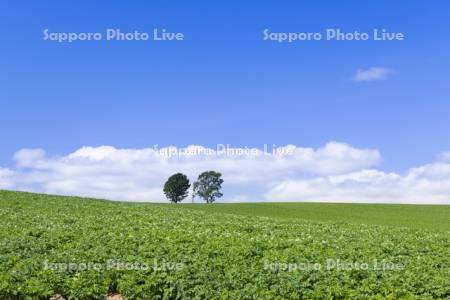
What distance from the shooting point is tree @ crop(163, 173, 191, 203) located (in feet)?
349

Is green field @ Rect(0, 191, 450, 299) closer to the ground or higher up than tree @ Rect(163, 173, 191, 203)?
closer to the ground

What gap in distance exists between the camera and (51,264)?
49.1 feet

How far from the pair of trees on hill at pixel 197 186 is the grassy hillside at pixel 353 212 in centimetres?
3172

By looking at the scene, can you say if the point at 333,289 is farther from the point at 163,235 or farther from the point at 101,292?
the point at 163,235

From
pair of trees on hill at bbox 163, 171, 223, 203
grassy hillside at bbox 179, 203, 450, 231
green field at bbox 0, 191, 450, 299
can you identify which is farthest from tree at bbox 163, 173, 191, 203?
green field at bbox 0, 191, 450, 299

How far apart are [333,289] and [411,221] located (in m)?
47.6

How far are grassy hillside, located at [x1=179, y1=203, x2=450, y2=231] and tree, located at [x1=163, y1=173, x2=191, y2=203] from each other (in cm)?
3194

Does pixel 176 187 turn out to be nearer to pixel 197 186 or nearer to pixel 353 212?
pixel 197 186

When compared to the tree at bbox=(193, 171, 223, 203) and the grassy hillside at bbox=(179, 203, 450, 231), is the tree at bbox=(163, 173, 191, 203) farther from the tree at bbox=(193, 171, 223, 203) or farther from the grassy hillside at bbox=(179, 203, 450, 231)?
the grassy hillside at bbox=(179, 203, 450, 231)

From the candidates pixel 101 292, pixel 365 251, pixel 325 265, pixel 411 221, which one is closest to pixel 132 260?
pixel 101 292

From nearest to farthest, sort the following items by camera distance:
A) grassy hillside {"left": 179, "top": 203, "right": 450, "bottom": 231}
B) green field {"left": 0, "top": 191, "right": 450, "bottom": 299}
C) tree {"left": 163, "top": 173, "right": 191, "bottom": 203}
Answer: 1. green field {"left": 0, "top": 191, "right": 450, "bottom": 299}
2. grassy hillside {"left": 179, "top": 203, "right": 450, "bottom": 231}
3. tree {"left": 163, "top": 173, "right": 191, "bottom": 203}

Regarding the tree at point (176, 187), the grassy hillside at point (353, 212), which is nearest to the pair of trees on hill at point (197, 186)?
the tree at point (176, 187)

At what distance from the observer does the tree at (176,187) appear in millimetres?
106438

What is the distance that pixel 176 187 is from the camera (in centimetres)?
10644
